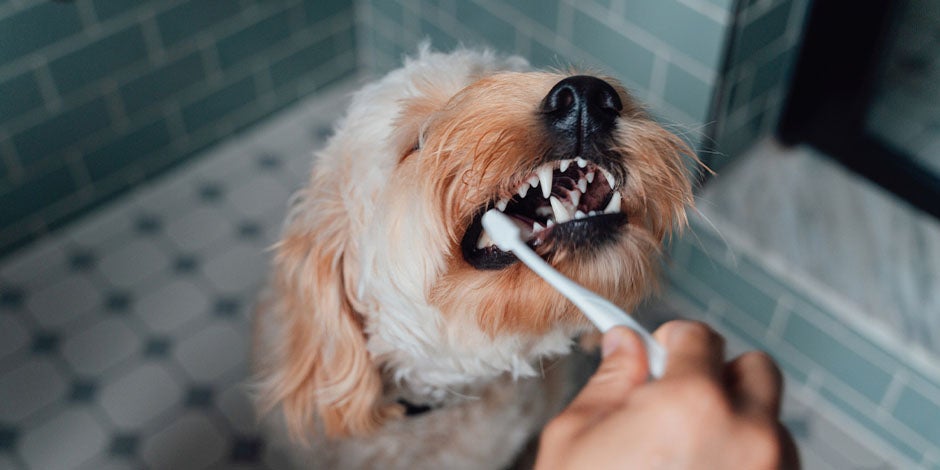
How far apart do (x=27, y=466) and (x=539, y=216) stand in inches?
47.3

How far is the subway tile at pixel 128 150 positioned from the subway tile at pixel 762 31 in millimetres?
1330

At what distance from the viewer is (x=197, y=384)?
183 cm

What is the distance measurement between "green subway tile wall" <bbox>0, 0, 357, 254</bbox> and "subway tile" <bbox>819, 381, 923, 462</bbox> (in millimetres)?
1487

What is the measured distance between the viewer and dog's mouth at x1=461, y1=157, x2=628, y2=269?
1000 millimetres

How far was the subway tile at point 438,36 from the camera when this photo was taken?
2093mm

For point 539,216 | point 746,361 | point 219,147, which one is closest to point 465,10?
point 219,147

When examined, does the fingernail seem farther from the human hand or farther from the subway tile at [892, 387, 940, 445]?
the subway tile at [892, 387, 940, 445]

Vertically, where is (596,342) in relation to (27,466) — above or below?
above

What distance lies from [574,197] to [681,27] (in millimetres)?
679

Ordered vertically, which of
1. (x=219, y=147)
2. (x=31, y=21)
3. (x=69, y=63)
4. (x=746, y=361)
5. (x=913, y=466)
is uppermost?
(x=746, y=361)

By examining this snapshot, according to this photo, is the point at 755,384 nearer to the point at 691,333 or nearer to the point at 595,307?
the point at 691,333

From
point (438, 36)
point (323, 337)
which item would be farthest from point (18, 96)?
point (323, 337)

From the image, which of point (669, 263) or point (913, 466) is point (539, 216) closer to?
point (669, 263)

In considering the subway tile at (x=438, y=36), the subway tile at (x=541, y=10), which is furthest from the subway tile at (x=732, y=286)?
the subway tile at (x=438, y=36)
